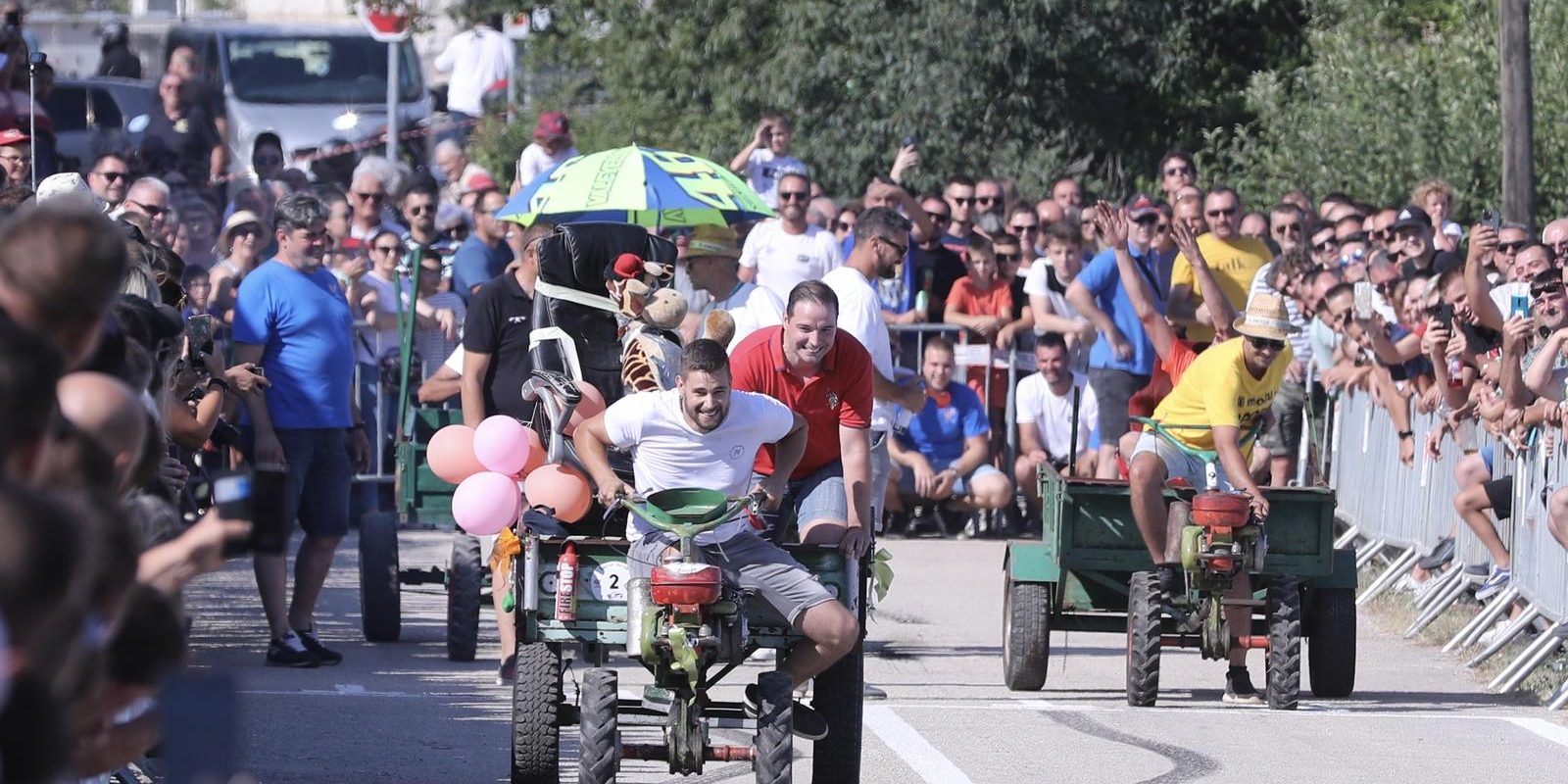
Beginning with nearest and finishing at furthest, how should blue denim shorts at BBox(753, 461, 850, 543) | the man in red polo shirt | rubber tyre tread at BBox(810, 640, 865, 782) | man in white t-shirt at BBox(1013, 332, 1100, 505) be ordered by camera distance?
rubber tyre tread at BBox(810, 640, 865, 782)
blue denim shorts at BBox(753, 461, 850, 543)
the man in red polo shirt
man in white t-shirt at BBox(1013, 332, 1100, 505)

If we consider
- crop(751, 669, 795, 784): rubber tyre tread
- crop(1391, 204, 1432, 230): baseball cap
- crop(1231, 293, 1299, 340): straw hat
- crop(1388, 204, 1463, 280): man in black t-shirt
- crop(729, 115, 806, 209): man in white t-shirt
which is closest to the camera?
crop(751, 669, 795, 784): rubber tyre tread

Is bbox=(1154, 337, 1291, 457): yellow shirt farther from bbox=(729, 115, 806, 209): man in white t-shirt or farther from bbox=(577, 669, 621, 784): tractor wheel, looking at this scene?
bbox=(729, 115, 806, 209): man in white t-shirt

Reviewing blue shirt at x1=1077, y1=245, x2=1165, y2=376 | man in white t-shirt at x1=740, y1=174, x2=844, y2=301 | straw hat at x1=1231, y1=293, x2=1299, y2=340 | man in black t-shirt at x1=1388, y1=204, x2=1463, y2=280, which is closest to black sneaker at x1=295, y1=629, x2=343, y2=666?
straw hat at x1=1231, y1=293, x2=1299, y2=340

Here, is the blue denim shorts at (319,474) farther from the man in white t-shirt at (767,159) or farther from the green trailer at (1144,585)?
the man in white t-shirt at (767,159)

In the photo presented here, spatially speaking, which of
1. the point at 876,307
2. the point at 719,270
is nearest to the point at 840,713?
the point at 719,270

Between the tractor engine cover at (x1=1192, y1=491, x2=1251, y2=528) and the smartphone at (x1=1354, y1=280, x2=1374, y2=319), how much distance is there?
16.4ft

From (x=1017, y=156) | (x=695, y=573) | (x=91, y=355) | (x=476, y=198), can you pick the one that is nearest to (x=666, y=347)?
(x=695, y=573)

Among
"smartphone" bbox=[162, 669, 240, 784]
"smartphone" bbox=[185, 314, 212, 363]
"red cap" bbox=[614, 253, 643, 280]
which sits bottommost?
"smartphone" bbox=[162, 669, 240, 784]

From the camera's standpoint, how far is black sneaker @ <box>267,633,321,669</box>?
11.1 metres

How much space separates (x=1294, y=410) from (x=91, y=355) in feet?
38.9

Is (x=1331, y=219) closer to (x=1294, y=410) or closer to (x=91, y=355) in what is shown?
(x=1294, y=410)

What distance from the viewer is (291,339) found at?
37.0ft

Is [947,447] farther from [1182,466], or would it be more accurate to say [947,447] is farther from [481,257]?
[1182,466]

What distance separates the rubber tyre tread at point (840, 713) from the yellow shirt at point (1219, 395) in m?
3.06
